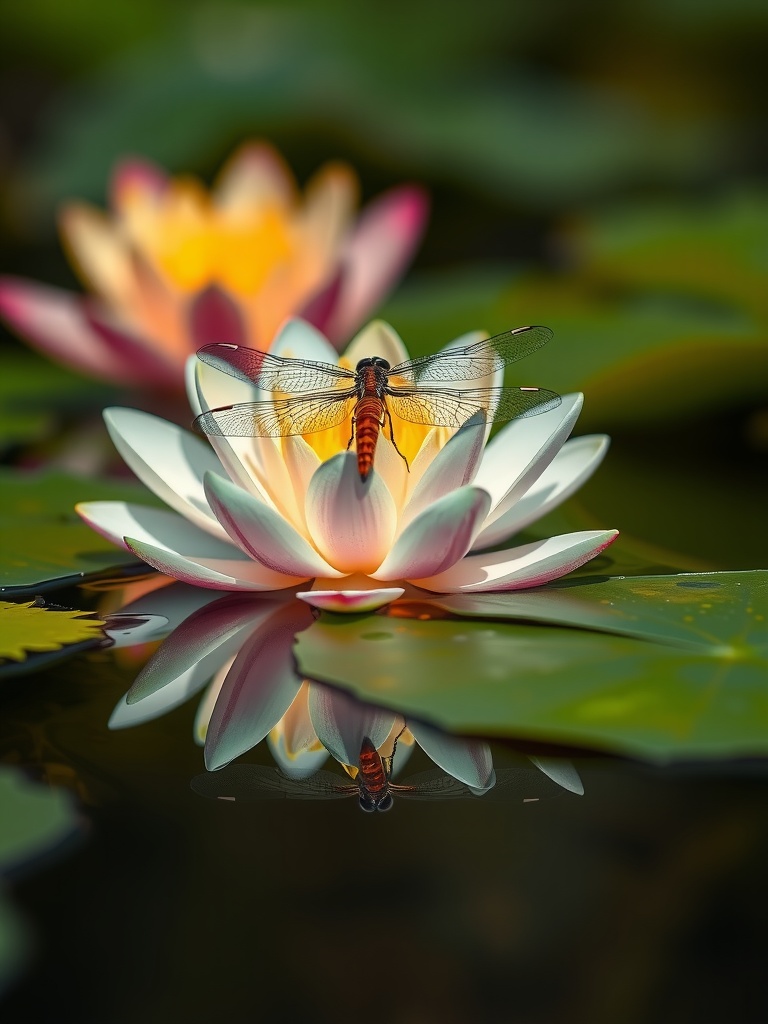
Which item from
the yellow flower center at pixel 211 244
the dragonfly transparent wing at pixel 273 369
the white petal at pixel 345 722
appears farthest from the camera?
the yellow flower center at pixel 211 244

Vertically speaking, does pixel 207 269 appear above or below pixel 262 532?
above

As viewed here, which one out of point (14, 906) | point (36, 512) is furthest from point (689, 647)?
point (36, 512)

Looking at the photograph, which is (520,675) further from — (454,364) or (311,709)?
(454,364)

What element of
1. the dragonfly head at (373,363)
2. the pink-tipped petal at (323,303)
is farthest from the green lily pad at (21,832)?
the pink-tipped petal at (323,303)

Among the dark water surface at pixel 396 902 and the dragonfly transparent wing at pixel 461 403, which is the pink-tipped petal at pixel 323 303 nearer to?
the dragonfly transparent wing at pixel 461 403

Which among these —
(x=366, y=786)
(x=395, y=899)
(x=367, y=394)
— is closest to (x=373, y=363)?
(x=367, y=394)

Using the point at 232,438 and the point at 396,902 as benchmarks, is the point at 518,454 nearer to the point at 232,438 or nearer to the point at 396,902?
the point at 232,438

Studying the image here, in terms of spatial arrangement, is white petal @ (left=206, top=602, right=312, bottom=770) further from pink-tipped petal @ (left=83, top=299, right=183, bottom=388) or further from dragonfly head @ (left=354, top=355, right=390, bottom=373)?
pink-tipped petal @ (left=83, top=299, right=183, bottom=388)
